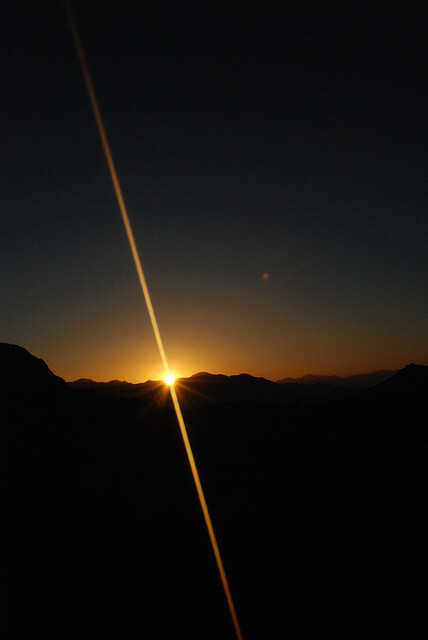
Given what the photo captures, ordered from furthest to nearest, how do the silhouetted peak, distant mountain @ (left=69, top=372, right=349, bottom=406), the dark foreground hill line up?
distant mountain @ (left=69, top=372, right=349, bottom=406)
the silhouetted peak
the dark foreground hill

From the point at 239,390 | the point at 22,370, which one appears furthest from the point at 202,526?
the point at 239,390

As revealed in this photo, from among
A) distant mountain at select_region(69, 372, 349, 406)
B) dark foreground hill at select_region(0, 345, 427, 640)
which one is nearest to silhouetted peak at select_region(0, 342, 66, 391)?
dark foreground hill at select_region(0, 345, 427, 640)

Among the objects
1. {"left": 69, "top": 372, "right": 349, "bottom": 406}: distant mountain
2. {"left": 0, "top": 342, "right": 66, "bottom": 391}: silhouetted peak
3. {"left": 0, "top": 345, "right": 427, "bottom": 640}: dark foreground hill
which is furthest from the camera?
{"left": 69, "top": 372, "right": 349, "bottom": 406}: distant mountain

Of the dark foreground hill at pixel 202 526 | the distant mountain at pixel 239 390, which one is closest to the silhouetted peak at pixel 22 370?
the dark foreground hill at pixel 202 526

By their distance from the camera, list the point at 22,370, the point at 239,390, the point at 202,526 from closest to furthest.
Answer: the point at 202,526, the point at 22,370, the point at 239,390

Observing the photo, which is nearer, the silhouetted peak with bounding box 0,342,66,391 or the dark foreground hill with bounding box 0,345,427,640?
the dark foreground hill with bounding box 0,345,427,640

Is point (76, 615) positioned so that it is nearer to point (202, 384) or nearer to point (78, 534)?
point (78, 534)

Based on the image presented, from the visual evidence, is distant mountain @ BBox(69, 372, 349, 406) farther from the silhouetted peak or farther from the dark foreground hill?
the dark foreground hill

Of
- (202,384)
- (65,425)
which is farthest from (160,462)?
(202,384)

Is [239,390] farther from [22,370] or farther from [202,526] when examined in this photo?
[202,526]
